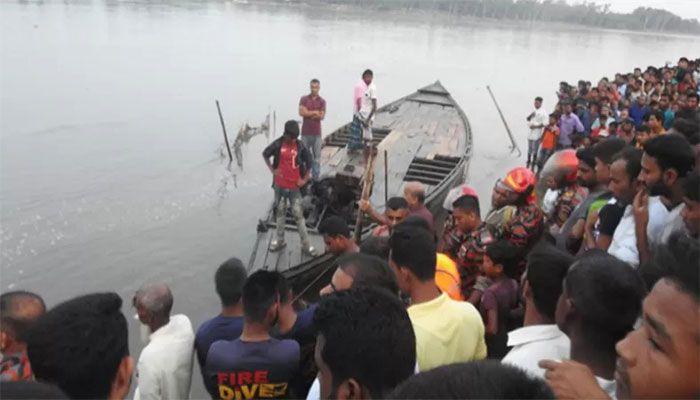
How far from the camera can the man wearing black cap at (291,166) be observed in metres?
7.19

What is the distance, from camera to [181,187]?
48.3 feet

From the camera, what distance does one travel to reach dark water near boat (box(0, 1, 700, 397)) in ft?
35.0

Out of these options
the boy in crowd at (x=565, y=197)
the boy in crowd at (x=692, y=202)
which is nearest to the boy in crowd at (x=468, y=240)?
the boy in crowd at (x=565, y=197)

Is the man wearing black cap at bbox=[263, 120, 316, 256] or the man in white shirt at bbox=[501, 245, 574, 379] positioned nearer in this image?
the man in white shirt at bbox=[501, 245, 574, 379]

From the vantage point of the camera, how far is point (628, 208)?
390 cm

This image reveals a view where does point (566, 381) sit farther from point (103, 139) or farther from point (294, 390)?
point (103, 139)

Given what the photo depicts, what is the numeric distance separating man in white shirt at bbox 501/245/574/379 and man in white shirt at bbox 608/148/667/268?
1.05 metres

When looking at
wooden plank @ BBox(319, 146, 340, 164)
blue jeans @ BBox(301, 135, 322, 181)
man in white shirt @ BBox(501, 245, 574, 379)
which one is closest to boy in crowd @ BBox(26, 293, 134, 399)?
man in white shirt @ BBox(501, 245, 574, 379)

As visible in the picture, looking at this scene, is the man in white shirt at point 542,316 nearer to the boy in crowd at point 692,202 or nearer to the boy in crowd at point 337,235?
the boy in crowd at point 692,202

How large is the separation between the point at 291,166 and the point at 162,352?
423 centimetres

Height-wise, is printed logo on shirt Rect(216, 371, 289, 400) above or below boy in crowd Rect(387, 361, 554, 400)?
below

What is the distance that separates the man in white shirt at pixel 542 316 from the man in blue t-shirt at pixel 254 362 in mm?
1134

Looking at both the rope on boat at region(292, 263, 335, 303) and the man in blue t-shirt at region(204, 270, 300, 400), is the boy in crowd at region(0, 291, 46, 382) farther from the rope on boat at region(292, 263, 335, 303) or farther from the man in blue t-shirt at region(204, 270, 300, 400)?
the rope on boat at region(292, 263, 335, 303)

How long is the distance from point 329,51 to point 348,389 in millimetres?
44270
